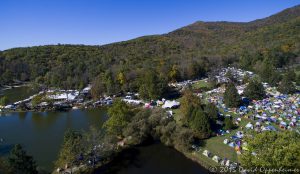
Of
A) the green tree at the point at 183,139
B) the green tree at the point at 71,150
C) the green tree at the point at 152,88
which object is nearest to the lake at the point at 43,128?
the green tree at the point at 71,150

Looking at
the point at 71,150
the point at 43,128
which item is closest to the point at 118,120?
the point at 71,150

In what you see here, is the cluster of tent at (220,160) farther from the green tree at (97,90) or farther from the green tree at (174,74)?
the green tree at (174,74)

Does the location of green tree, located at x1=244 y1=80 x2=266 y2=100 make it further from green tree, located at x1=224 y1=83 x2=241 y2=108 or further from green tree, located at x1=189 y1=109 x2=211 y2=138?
green tree, located at x1=189 y1=109 x2=211 y2=138

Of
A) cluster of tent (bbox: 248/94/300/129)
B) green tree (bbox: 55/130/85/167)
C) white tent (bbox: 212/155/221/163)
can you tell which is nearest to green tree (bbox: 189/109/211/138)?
white tent (bbox: 212/155/221/163)

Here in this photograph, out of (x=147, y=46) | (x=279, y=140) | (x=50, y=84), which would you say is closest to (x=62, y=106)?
(x=50, y=84)

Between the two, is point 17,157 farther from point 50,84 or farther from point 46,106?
point 50,84

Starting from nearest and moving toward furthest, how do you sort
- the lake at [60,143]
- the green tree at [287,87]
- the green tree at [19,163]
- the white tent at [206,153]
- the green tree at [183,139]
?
the green tree at [19,163], the lake at [60,143], the white tent at [206,153], the green tree at [183,139], the green tree at [287,87]

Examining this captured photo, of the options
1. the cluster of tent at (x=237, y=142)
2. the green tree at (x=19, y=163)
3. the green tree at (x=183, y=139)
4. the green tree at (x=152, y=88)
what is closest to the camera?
the green tree at (x=19, y=163)

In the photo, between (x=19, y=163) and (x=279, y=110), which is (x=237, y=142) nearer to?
(x=279, y=110)
